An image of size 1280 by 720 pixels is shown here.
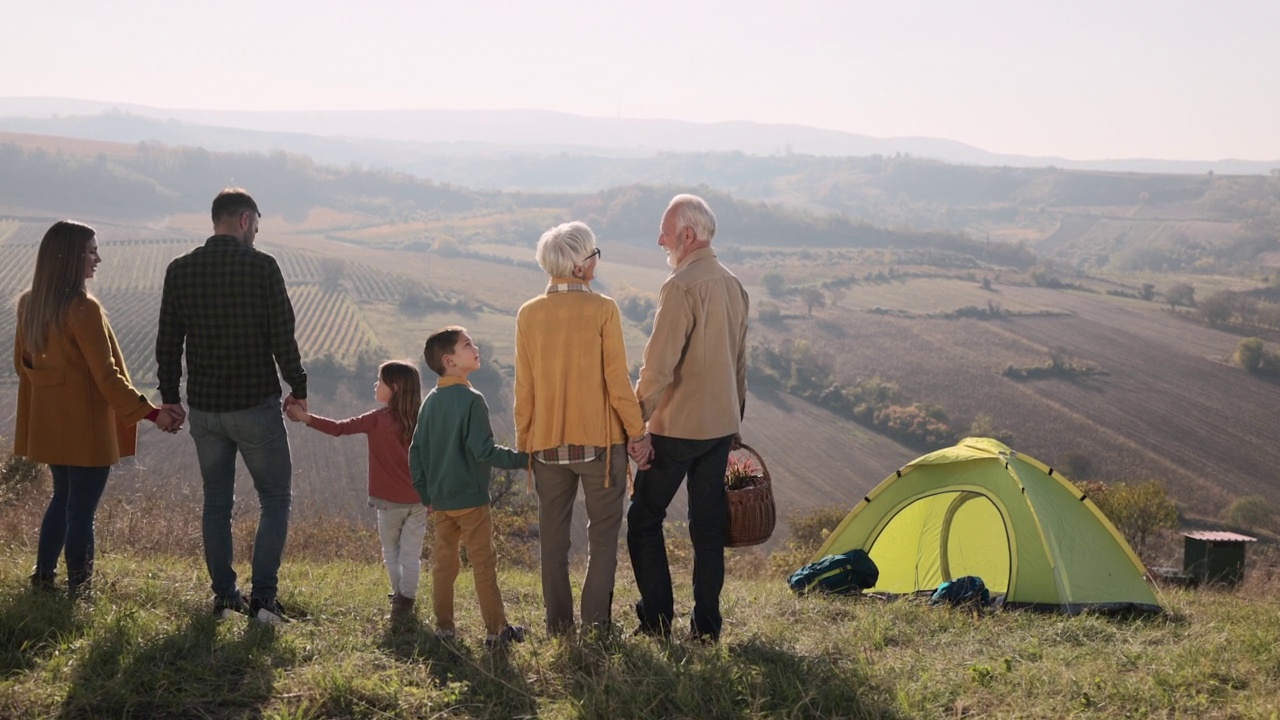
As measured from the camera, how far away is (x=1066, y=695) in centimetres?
331

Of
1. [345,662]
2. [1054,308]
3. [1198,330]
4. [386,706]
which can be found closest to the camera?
[386,706]

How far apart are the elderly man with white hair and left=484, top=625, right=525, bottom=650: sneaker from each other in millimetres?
575

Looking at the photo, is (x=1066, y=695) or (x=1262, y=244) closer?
(x=1066, y=695)

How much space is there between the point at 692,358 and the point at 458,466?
1047 mm

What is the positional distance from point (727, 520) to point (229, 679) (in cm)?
205

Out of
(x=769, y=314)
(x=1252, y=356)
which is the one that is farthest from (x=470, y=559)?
(x=769, y=314)

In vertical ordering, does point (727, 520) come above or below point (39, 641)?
above

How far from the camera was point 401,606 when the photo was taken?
13.8ft

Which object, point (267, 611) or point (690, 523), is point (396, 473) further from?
point (690, 523)

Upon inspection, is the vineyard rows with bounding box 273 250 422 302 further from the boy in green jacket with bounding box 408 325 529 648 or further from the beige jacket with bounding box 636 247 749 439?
the beige jacket with bounding box 636 247 749 439

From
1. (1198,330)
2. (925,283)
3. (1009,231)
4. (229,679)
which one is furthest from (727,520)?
(1009,231)

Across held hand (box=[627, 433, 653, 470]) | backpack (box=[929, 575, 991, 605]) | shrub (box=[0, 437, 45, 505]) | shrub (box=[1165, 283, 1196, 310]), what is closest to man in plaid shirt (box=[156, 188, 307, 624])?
held hand (box=[627, 433, 653, 470])

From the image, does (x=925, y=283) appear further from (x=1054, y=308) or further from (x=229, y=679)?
(x=229, y=679)

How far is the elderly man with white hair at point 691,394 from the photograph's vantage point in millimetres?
3855
